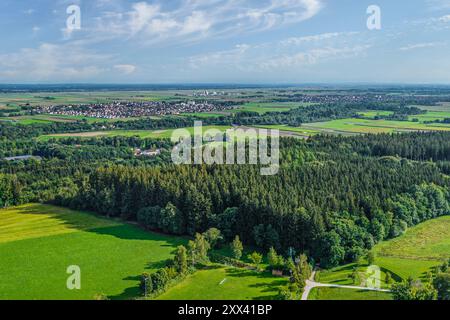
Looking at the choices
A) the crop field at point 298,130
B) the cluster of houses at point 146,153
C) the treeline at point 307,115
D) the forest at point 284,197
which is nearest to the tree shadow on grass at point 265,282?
the forest at point 284,197

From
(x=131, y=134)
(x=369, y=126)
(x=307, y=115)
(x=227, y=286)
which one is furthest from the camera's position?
(x=307, y=115)

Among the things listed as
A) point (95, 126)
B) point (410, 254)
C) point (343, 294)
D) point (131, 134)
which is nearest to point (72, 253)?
point (343, 294)

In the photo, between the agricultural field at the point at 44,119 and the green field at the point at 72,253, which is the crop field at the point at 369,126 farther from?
the green field at the point at 72,253

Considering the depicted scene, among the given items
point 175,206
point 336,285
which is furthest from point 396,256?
point 175,206

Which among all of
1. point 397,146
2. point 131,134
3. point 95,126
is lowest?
point 397,146

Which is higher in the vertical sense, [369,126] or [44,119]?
[44,119]

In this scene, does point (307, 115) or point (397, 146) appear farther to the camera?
point (307, 115)

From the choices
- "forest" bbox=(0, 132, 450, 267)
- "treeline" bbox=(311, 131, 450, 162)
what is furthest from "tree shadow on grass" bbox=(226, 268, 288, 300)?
"treeline" bbox=(311, 131, 450, 162)

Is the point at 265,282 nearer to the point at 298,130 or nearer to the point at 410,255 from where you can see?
Answer: the point at 410,255

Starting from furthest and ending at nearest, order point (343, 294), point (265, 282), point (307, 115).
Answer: point (307, 115) < point (265, 282) < point (343, 294)
